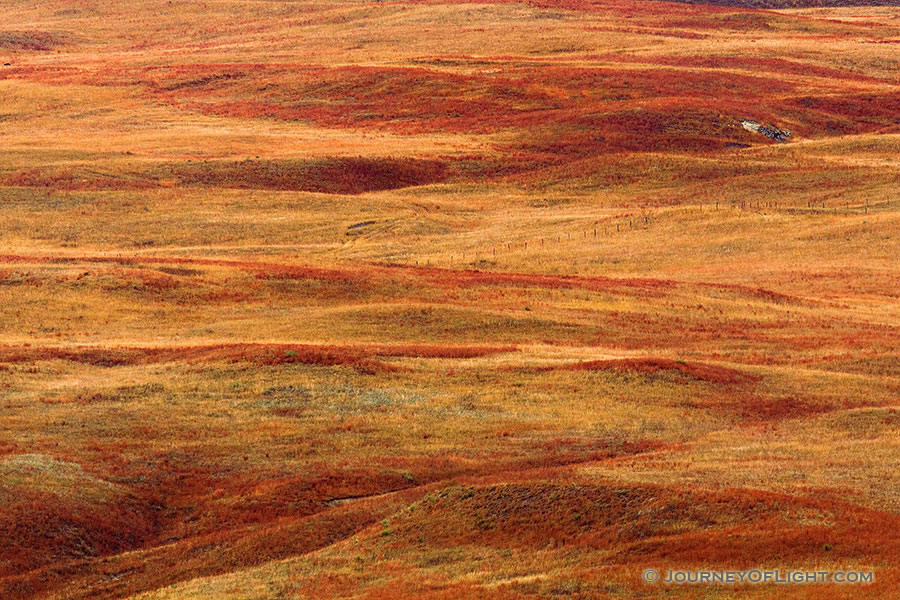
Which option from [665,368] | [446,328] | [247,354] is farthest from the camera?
[446,328]

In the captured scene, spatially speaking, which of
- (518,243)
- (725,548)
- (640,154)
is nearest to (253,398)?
(725,548)

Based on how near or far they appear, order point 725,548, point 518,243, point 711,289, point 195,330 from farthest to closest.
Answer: point 518,243 → point 711,289 → point 195,330 → point 725,548

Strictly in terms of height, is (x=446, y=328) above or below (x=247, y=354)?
below

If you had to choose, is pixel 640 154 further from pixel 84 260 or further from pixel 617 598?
pixel 617 598

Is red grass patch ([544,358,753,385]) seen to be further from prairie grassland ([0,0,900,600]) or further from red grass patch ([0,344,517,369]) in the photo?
red grass patch ([0,344,517,369])

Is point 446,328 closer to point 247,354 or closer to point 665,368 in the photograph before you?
point 247,354

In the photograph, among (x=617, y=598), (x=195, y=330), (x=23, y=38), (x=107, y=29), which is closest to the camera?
(x=617, y=598)

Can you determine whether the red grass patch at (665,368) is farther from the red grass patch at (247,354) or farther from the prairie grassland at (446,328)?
the red grass patch at (247,354)

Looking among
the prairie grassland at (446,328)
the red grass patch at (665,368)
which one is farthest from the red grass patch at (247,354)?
the red grass patch at (665,368)

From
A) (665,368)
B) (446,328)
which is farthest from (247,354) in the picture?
(665,368)
